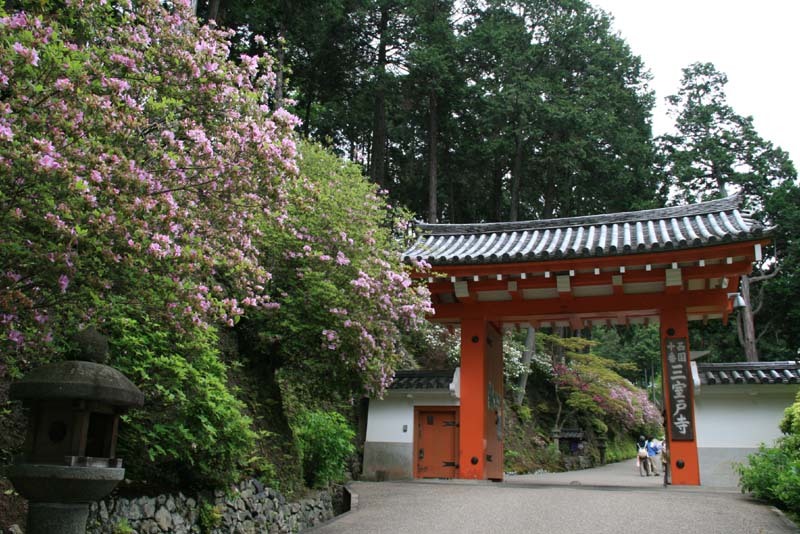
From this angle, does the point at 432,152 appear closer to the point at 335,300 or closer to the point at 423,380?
the point at 423,380

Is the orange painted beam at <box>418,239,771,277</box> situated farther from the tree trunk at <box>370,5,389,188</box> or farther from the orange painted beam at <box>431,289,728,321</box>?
the tree trunk at <box>370,5,389,188</box>

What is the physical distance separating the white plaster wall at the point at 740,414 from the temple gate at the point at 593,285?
4.16ft

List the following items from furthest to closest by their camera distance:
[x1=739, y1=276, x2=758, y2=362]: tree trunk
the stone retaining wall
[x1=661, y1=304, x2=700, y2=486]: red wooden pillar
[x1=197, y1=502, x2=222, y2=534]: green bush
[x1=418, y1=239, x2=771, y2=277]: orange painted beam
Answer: [x1=739, y1=276, x2=758, y2=362]: tree trunk
[x1=661, y1=304, x2=700, y2=486]: red wooden pillar
[x1=418, y1=239, x2=771, y2=277]: orange painted beam
[x1=197, y1=502, x2=222, y2=534]: green bush
the stone retaining wall

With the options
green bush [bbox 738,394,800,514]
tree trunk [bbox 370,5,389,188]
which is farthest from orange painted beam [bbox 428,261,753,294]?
tree trunk [bbox 370,5,389,188]

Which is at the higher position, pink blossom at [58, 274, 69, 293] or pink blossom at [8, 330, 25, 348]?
A: pink blossom at [58, 274, 69, 293]

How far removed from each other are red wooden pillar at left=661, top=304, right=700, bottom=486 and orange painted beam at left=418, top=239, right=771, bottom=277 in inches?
57.5

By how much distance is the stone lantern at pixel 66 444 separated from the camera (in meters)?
4.22

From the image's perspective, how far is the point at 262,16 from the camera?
20.8 metres

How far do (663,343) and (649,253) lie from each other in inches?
76.0

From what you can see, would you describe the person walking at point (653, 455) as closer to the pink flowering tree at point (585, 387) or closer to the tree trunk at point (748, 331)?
the pink flowering tree at point (585, 387)

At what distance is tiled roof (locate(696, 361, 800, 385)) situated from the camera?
11188mm

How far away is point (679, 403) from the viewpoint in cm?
1073

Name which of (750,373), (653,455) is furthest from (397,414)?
(653,455)

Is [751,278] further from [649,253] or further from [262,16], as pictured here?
[262,16]
